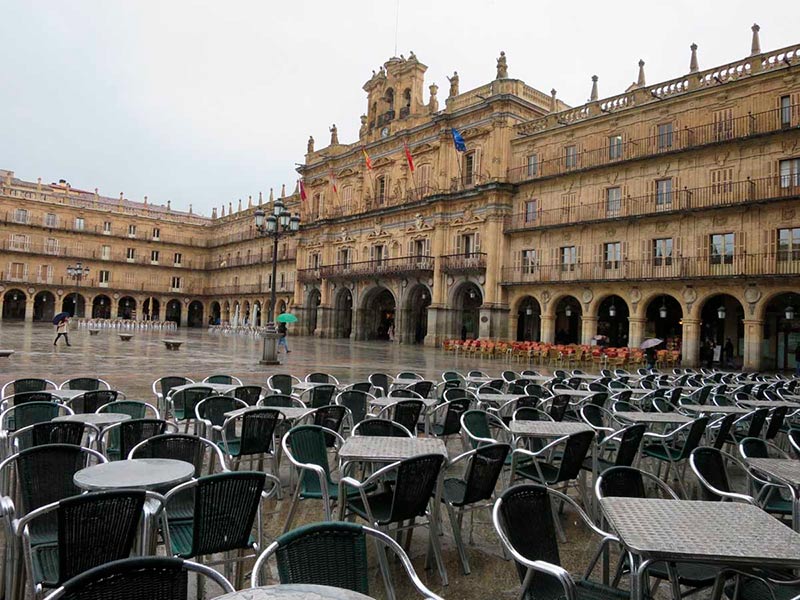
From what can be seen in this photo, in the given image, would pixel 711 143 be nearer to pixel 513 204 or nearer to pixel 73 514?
pixel 513 204

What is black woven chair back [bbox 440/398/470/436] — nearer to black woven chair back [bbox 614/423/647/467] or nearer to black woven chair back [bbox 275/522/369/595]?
black woven chair back [bbox 614/423/647/467]

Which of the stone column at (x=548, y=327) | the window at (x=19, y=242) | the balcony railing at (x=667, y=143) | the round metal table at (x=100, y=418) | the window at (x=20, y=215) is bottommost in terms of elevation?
the round metal table at (x=100, y=418)

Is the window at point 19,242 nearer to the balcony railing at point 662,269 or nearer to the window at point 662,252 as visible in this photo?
the balcony railing at point 662,269

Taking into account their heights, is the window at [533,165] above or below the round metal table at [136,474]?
above

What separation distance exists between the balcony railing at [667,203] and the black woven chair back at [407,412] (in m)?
20.7

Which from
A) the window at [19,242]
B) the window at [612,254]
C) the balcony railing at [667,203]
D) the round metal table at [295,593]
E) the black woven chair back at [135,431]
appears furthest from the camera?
the window at [19,242]

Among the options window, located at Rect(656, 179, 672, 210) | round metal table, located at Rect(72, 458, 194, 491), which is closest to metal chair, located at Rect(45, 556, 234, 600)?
round metal table, located at Rect(72, 458, 194, 491)

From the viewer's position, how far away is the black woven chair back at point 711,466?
159 inches

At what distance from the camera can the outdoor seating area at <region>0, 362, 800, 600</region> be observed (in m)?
2.50

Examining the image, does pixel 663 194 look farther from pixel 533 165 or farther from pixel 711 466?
pixel 711 466

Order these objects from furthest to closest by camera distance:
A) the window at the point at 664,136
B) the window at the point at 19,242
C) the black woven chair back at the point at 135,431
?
the window at the point at 19,242 → the window at the point at 664,136 → the black woven chair back at the point at 135,431

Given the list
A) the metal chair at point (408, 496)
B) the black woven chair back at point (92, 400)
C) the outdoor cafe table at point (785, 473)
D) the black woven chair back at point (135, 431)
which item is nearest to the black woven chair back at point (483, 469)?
the metal chair at point (408, 496)

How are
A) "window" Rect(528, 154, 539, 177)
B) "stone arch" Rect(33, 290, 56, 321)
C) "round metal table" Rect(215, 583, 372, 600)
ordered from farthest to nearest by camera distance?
"stone arch" Rect(33, 290, 56, 321)
"window" Rect(528, 154, 539, 177)
"round metal table" Rect(215, 583, 372, 600)

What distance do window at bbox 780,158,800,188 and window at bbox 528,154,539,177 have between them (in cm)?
1101
